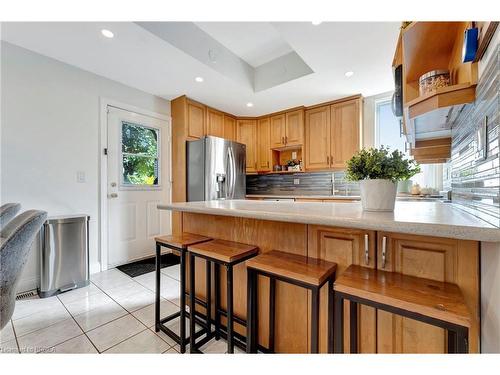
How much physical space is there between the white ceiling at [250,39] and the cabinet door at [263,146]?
4.24 feet

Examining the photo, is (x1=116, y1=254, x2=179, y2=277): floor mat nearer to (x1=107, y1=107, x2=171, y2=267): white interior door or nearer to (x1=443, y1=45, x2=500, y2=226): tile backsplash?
(x1=107, y1=107, x2=171, y2=267): white interior door

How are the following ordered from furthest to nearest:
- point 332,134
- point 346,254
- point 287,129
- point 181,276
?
1. point 287,129
2. point 332,134
3. point 181,276
4. point 346,254

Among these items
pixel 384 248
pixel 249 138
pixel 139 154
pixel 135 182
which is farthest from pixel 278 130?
pixel 384 248

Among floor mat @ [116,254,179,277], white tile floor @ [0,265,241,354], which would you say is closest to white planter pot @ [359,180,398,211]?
white tile floor @ [0,265,241,354]

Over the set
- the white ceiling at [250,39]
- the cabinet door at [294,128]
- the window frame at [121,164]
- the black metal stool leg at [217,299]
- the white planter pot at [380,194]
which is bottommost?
the black metal stool leg at [217,299]

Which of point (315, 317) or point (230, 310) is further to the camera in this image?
point (230, 310)

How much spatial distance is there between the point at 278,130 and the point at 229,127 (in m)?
0.89

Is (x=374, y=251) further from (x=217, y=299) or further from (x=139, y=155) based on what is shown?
(x=139, y=155)

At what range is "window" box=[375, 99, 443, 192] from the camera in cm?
304

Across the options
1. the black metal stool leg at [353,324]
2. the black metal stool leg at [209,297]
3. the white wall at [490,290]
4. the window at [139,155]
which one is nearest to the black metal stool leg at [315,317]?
the black metal stool leg at [353,324]

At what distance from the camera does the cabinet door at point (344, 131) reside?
3350 mm

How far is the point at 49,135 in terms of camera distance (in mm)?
2381

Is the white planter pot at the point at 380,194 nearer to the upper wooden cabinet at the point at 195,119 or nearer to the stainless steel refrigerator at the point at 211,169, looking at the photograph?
the stainless steel refrigerator at the point at 211,169
